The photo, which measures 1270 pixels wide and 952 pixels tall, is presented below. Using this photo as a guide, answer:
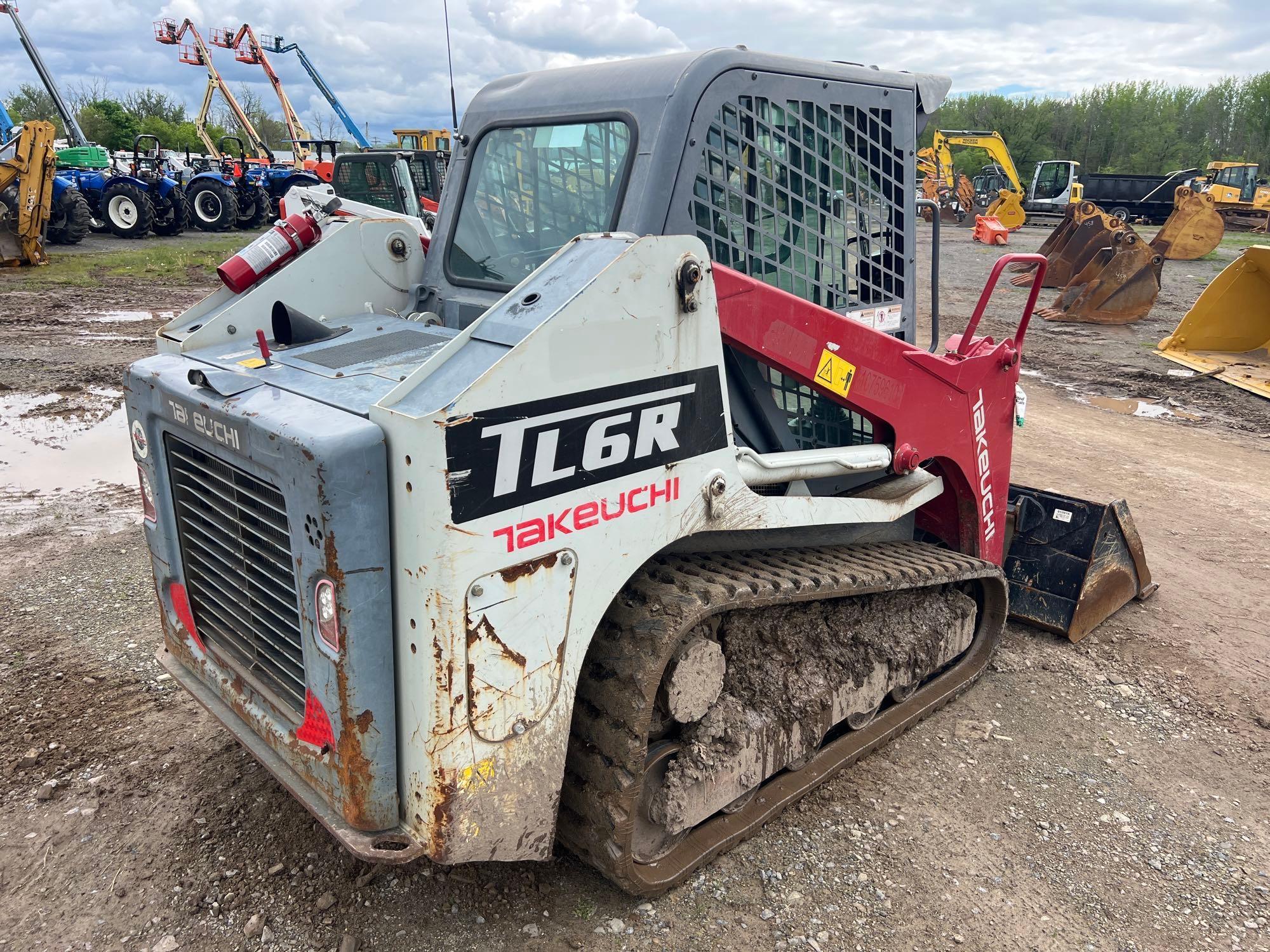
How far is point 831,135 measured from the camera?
123 inches

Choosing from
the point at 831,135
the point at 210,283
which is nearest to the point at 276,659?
the point at 831,135

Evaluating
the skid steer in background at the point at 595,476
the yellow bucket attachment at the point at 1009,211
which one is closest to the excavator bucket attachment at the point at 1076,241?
the skid steer in background at the point at 595,476

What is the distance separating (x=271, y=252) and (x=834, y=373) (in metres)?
2.06

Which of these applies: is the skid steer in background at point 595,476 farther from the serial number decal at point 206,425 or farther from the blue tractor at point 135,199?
the blue tractor at point 135,199

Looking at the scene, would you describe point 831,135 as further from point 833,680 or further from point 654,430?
point 833,680

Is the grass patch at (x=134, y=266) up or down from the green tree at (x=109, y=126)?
down

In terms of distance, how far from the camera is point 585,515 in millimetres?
2137

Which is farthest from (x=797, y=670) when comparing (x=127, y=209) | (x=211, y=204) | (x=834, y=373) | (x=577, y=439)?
(x=211, y=204)

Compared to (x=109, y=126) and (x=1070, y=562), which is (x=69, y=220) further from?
(x=109, y=126)

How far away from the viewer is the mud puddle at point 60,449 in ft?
18.5

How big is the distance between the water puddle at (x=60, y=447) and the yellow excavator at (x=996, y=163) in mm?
25642

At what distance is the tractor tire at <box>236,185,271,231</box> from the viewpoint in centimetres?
2309

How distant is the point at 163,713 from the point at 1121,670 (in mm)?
3975

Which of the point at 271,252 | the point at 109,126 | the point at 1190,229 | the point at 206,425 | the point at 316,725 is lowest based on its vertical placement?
the point at 316,725
